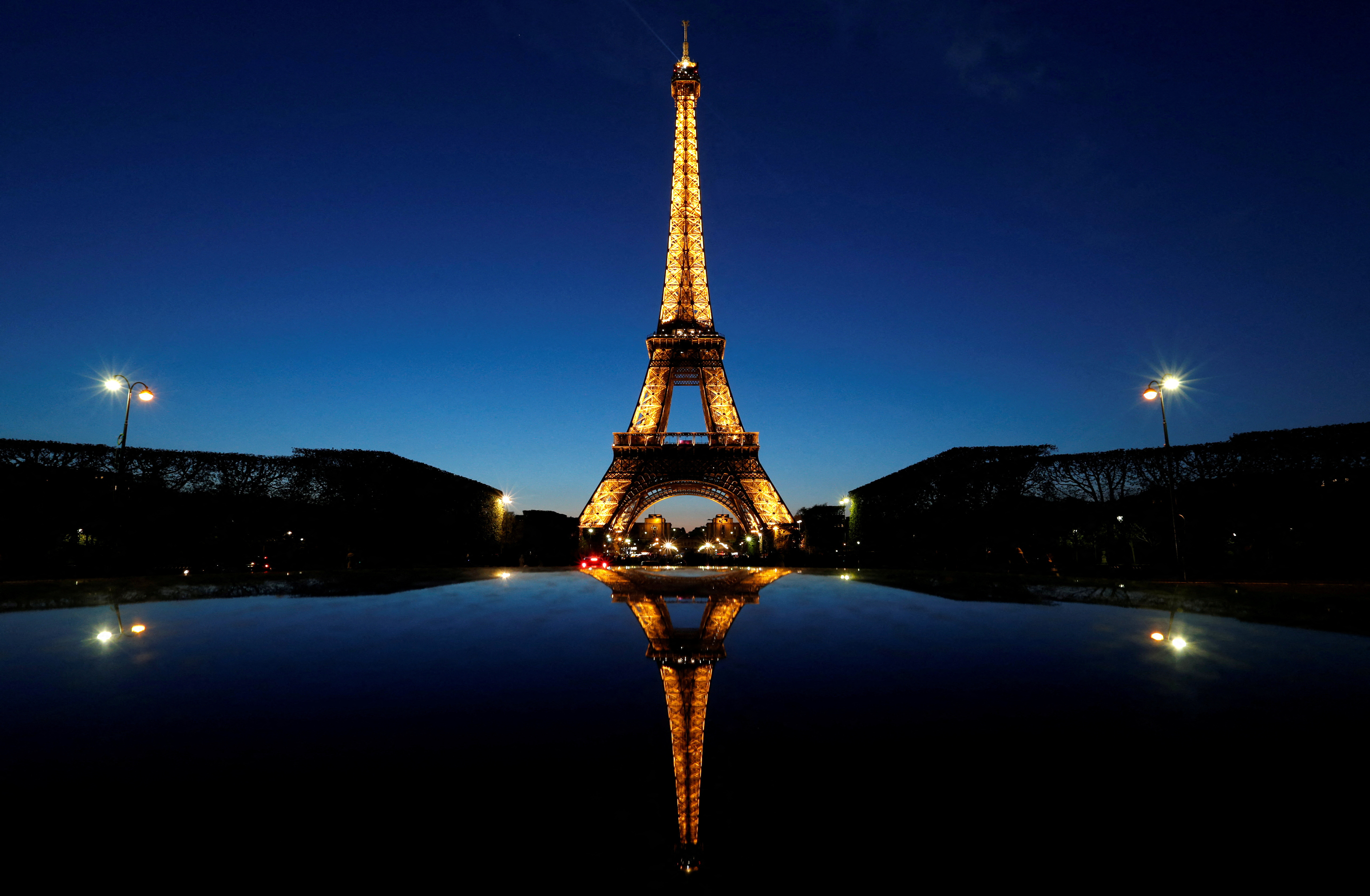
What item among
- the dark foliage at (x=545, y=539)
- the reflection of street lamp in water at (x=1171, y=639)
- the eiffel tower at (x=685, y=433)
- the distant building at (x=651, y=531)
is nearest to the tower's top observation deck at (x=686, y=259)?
the eiffel tower at (x=685, y=433)

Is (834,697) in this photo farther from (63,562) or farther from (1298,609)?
(63,562)

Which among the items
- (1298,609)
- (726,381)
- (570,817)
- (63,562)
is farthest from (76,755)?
(726,381)

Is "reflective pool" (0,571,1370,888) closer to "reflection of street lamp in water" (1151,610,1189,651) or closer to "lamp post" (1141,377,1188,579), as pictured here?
"reflection of street lamp in water" (1151,610,1189,651)

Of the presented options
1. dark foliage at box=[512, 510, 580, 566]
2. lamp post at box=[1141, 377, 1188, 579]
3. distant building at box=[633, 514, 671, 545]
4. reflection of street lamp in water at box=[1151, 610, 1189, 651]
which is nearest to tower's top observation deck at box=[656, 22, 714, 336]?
dark foliage at box=[512, 510, 580, 566]

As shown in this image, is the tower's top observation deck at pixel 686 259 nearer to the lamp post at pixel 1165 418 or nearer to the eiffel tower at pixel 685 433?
the eiffel tower at pixel 685 433

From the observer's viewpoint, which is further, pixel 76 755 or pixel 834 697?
pixel 834 697

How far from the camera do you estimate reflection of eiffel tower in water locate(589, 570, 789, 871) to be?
292cm

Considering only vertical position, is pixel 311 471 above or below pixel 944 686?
above

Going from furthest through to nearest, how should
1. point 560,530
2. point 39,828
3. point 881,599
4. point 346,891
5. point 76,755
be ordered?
point 560,530, point 881,599, point 76,755, point 39,828, point 346,891

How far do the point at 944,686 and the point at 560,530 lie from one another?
62.3 meters

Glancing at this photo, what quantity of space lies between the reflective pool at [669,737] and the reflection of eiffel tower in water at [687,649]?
0.04 meters

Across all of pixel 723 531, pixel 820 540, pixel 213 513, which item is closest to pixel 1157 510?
pixel 820 540

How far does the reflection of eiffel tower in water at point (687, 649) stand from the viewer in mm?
2918

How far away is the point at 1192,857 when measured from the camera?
2.28 meters
